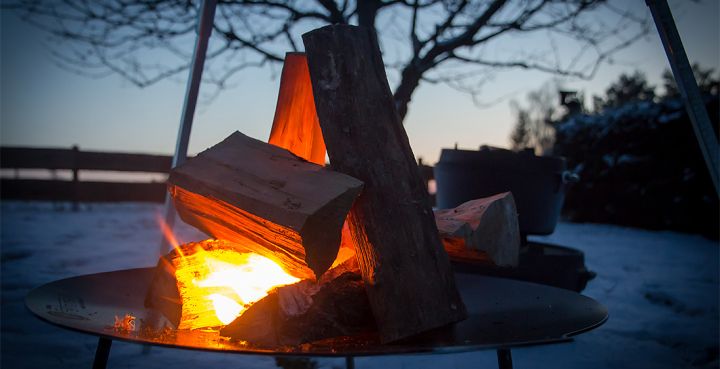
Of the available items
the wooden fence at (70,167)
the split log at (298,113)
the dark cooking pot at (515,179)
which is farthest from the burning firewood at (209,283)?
the wooden fence at (70,167)

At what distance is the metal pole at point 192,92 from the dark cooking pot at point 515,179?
1408 millimetres

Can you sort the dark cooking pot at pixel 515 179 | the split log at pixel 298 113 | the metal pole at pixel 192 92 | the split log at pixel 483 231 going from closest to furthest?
the split log at pixel 483 231, the split log at pixel 298 113, the metal pole at pixel 192 92, the dark cooking pot at pixel 515 179

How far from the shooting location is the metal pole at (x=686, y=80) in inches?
57.3

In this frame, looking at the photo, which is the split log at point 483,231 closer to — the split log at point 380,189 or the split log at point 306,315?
the split log at point 380,189

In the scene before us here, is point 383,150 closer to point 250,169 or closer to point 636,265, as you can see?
point 250,169

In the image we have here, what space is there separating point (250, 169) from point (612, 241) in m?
4.69

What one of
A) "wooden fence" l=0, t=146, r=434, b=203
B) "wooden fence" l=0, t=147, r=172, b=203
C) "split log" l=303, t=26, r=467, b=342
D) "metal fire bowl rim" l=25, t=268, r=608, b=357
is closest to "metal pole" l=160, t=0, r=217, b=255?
"metal fire bowl rim" l=25, t=268, r=608, b=357

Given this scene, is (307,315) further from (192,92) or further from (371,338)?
(192,92)

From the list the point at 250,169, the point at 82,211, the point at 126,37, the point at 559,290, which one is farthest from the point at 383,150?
the point at 82,211

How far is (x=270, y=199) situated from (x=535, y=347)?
1710 millimetres

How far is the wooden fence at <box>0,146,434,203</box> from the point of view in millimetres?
6160

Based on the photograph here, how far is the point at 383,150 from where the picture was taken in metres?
1.34

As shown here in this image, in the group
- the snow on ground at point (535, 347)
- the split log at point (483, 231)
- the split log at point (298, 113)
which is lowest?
the snow on ground at point (535, 347)

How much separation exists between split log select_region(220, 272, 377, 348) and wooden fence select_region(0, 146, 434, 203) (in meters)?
4.54
